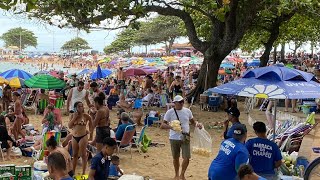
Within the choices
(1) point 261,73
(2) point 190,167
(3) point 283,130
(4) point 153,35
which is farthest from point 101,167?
(4) point 153,35

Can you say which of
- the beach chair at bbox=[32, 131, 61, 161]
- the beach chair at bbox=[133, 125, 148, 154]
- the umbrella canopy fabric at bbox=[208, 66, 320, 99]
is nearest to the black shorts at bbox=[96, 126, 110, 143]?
the beach chair at bbox=[32, 131, 61, 161]

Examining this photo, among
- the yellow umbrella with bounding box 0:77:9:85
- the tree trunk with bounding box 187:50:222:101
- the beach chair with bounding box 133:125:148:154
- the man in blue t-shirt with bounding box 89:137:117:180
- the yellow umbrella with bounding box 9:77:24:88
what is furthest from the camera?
the tree trunk with bounding box 187:50:222:101

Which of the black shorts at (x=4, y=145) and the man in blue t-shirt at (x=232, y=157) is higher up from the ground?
the man in blue t-shirt at (x=232, y=157)

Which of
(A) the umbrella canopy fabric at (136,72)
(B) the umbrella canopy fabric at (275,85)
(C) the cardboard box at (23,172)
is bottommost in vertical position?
(C) the cardboard box at (23,172)

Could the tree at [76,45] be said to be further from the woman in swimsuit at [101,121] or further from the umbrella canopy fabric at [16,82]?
the woman in swimsuit at [101,121]

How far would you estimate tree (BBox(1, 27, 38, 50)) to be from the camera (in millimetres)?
114375

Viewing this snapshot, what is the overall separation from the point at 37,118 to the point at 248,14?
24.8 ft

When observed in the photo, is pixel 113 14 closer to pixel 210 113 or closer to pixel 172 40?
pixel 210 113

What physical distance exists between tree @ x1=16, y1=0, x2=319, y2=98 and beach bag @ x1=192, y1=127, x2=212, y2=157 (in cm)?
429

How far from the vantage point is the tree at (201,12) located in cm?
1185

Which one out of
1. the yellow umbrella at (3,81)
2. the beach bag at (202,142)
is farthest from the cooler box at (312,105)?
the yellow umbrella at (3,81)

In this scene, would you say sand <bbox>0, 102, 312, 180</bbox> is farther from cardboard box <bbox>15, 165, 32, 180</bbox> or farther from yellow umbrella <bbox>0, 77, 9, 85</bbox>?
yellow umbrella <bbox>0, 77, 9, 85</bbox>

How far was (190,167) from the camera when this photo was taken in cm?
880

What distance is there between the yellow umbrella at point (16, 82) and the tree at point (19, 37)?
100 metres
